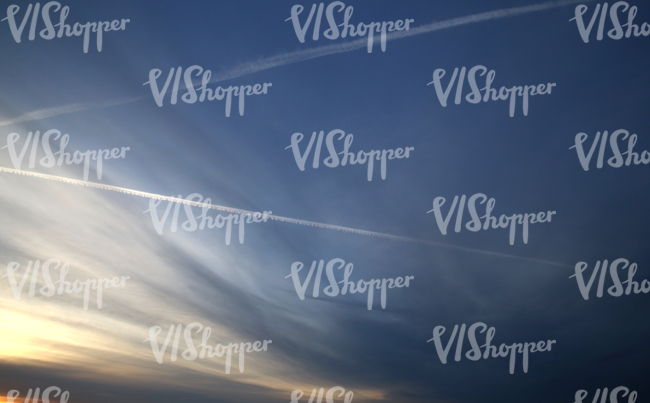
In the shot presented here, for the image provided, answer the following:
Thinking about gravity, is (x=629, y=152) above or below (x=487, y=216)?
above

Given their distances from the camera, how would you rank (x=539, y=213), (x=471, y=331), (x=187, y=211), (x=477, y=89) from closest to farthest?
1. (x=477, y=89)
2. (x=187, y=211)
3. (x=539, y=213)
4. (x=471, y=331)

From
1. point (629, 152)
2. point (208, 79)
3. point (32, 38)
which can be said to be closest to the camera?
point (32, 38)

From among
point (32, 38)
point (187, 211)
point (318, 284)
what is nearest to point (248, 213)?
point (187, 211)

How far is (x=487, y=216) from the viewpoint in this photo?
30.4 m

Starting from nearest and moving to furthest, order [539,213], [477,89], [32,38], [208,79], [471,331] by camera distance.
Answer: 1. [32,38]
2. [208,79]
3. [477,89]
4. [539,213]
5. [471,331]

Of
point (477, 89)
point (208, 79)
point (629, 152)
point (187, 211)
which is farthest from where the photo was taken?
point (629, 152)

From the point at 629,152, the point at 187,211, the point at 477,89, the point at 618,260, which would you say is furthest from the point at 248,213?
the point at 618,260

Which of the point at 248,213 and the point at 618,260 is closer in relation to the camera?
the point at 248,213

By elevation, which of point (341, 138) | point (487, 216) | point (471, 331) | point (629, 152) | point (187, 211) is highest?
point (629, 152)

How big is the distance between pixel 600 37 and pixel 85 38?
3259 centimetres

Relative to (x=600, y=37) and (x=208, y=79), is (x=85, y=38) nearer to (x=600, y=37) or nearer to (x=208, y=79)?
(x=208, y=79)

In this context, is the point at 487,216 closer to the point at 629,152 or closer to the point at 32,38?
the point at 629,152

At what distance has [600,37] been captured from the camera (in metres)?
23.9

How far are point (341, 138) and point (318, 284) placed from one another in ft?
43.5
